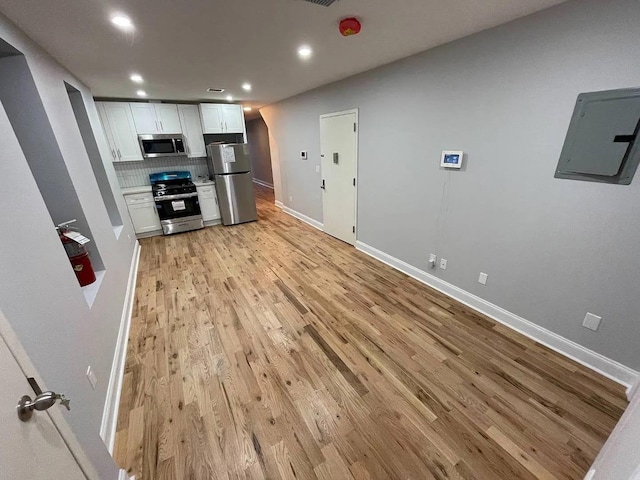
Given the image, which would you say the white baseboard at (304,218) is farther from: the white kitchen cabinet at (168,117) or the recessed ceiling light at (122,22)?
the recessed ceiling light at (122,22)

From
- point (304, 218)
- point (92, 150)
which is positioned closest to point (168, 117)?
point (92, 150)

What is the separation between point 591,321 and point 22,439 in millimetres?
3077

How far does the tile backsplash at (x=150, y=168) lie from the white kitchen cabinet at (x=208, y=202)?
622 mm

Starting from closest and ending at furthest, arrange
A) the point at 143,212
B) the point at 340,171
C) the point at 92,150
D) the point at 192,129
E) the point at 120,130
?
the point at 92,150
the point at 340,171
the point at 120,130
the point at 143,212
the point at 192,129

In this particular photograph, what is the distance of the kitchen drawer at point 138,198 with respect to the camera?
4492 millimetres

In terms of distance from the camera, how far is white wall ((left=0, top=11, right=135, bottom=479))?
98 cm

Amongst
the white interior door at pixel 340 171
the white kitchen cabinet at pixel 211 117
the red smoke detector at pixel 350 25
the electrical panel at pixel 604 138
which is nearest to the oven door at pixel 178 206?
the white kitchen cabinet at pixel 211 117

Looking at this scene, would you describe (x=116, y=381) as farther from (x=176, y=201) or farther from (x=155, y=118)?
(x=155, y=118)

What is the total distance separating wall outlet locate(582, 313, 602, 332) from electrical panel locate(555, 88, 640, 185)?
3.15 feet

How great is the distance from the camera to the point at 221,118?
16.7 ft

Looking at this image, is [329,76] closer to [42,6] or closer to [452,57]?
[452,57]

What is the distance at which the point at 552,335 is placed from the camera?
2061 mm

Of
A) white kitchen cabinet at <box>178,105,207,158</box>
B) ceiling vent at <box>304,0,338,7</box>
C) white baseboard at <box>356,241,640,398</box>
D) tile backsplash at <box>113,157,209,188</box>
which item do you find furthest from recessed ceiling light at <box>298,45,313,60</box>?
tile backsplash at <box>113,157,209,188</box>

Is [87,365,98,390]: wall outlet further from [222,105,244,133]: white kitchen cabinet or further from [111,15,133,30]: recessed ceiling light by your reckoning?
[222,105,244,133]: white kitchen cabinet
